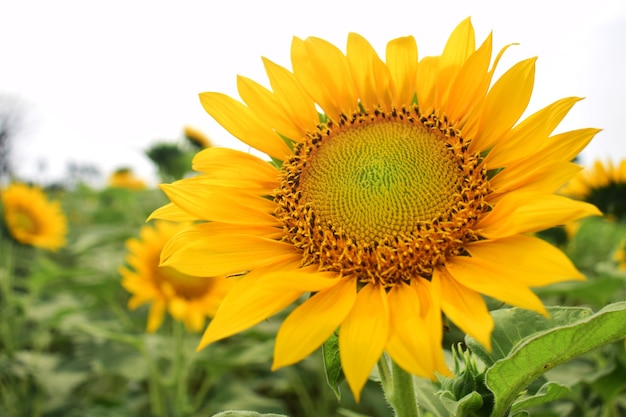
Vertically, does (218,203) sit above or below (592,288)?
above

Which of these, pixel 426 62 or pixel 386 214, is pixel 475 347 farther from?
pixel 426 62

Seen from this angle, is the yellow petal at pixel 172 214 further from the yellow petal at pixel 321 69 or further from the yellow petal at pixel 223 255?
the yellow petal at pixel 321 69

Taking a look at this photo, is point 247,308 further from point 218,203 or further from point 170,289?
point 170,289

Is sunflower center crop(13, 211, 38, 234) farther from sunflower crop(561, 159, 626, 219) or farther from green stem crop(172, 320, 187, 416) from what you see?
sunflower crop(561, 159, 626, 219)

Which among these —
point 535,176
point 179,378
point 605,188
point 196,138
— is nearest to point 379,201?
point 535,176

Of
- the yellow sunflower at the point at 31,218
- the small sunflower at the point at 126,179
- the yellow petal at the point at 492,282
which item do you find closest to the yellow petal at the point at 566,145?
the yellow petal at the point at 492,282

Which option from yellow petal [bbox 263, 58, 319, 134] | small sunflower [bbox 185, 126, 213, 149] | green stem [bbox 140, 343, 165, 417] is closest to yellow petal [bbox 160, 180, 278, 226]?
yellow petal [bbox 263, 58, 319, 134]
